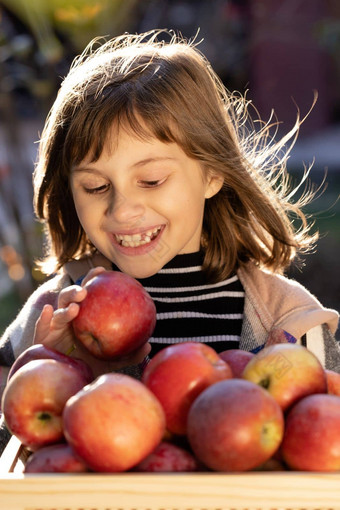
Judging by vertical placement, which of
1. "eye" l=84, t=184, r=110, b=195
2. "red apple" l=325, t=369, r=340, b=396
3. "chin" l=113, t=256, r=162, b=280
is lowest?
"red apple" l=325, t=369, r=340, b=396

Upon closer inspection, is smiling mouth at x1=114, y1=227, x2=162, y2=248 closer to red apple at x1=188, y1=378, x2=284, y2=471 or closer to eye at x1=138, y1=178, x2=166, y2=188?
eye at x1=138, y1=178, x2=166, y2=188

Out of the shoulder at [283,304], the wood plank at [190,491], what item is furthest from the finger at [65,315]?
the shoulder at [283,304]

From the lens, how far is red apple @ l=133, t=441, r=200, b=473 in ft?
3.90

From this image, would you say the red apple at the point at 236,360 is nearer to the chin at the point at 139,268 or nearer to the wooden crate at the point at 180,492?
the wooden crate at the point at 180,492

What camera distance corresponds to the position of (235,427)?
1161 mm

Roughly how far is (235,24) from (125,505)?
6536 mm

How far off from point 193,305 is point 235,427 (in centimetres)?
108

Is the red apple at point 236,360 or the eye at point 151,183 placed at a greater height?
the eye at point 151,183

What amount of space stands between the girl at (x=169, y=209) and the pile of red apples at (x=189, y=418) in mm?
423

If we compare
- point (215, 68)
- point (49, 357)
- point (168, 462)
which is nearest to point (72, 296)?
point (49, 357)

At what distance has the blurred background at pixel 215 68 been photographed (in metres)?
3.58

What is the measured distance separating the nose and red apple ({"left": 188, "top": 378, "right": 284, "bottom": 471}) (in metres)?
0.79

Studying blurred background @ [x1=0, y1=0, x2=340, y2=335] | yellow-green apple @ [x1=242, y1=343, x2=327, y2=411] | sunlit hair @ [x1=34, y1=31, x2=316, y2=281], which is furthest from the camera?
blurred background @ [x1=0, y1=0, x2=340, y2=335]

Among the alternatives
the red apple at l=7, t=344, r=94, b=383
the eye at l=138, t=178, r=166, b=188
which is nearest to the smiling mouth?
the eye at l=138, t=178, r=166, b=188
